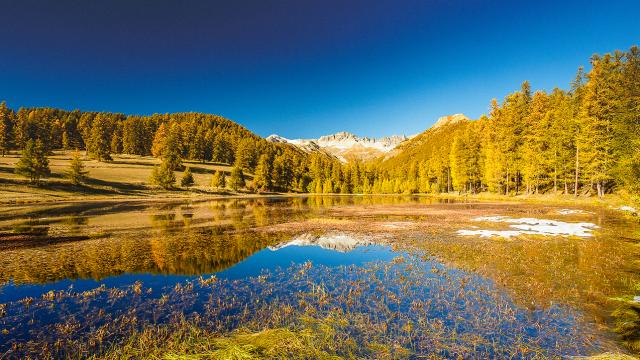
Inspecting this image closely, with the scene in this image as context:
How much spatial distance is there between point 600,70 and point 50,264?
240ft

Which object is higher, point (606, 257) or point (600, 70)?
point (600, 70)

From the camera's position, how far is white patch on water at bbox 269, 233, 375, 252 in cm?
2180

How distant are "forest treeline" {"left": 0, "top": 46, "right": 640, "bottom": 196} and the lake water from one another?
33.5 feet

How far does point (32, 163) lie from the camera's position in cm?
6675

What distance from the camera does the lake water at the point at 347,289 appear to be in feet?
27.6

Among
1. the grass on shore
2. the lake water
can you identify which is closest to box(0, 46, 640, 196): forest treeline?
the grass on shore

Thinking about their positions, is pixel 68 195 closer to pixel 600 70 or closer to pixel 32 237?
pixel 32 237

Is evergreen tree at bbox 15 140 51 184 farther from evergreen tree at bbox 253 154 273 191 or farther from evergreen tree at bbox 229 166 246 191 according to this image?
evergreen tree at bbox 253 154 273 191

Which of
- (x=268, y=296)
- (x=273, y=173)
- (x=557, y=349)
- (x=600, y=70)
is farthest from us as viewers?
(x=273, y=173)

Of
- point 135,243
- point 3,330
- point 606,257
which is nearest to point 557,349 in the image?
point 606,257

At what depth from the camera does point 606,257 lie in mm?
16250

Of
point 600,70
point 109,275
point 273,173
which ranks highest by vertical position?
point 600,70

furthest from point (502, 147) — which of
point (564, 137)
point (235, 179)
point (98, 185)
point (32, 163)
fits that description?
point (32, 163)

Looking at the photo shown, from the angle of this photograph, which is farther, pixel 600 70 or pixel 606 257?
pixel 600 70
